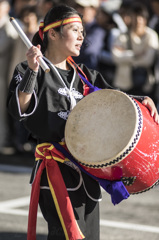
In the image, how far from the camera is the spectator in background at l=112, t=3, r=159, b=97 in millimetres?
7305

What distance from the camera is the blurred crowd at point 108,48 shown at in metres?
7.34

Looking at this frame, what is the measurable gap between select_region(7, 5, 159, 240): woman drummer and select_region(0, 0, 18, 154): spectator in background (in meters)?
4.62

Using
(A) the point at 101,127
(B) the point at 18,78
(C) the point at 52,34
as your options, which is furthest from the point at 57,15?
(A) the point at 101,127

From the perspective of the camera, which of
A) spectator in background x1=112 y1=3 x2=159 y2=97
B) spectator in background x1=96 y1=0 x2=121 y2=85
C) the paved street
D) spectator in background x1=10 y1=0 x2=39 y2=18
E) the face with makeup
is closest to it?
the face with makeup

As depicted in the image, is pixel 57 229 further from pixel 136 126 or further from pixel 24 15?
pixel 24 15

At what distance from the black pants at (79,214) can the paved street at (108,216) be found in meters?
1.10

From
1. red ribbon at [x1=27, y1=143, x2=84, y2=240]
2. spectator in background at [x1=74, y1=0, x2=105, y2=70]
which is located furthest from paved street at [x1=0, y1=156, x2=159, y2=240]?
spectator in background at [x1=74, y1=0, x2=105, y2=70]

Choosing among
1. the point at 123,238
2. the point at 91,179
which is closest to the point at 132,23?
the point at 123,238

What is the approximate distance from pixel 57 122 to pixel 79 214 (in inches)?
22.4

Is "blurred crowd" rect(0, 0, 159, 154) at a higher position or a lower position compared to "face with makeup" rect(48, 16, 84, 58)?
lower

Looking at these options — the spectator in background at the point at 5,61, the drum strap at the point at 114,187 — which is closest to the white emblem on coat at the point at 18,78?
the drum strap at the point at 114,187

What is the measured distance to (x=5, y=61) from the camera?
26.8ft

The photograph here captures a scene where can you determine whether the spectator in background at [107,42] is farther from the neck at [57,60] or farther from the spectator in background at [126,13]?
the neck at [57,60]

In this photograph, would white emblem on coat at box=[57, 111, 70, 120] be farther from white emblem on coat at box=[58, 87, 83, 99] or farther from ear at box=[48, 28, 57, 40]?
ear at box=[48, 28, 57, 40]
